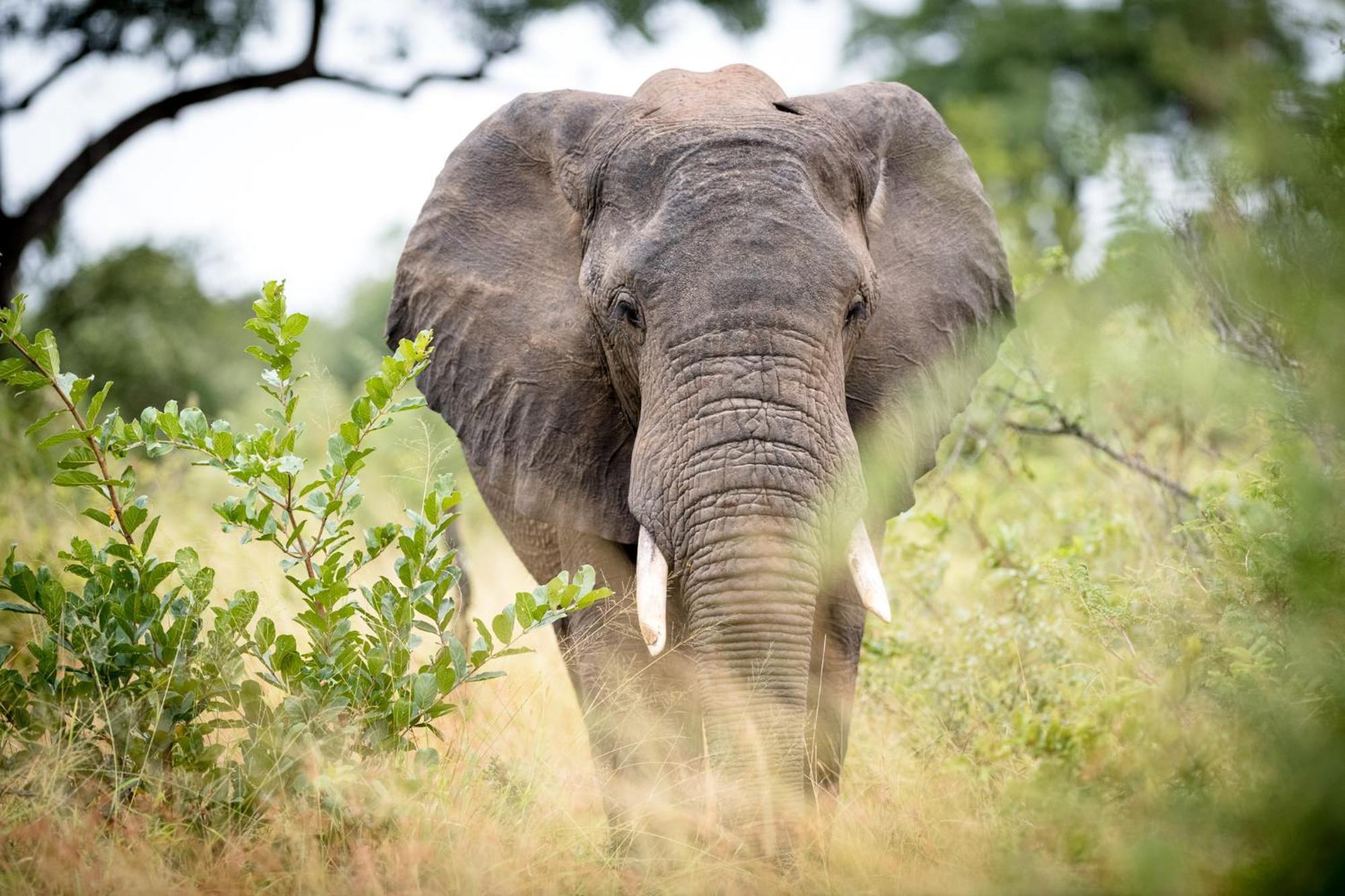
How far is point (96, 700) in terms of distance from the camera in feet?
12.8

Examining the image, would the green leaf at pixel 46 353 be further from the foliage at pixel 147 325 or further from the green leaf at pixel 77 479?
the foliage at pixel 147 325

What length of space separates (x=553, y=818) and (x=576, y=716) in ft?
6.47

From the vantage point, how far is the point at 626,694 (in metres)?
4.46

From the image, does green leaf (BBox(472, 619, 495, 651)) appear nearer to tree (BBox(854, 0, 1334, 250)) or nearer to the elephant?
the elephant

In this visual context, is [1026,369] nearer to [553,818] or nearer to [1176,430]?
[1176,430]

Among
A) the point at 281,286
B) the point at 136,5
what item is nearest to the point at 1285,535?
the point at 281,286

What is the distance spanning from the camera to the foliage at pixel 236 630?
382 centimetres

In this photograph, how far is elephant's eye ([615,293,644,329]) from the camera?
4.12 metres

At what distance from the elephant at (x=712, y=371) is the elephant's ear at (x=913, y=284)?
0.03ft

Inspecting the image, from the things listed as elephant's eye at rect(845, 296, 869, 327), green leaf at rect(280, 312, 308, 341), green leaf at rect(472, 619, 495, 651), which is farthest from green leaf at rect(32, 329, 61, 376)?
elephant's eye at rect(845, 296, 869, 327)

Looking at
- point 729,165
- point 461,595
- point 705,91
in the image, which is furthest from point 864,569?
point 461,595

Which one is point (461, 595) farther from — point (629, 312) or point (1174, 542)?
point (1174, 542)

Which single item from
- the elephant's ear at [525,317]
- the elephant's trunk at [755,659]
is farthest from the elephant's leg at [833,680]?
the elephant's ear at [525,317]

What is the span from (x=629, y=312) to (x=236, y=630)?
1.55m
